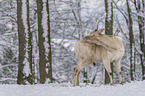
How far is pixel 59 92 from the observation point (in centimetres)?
607

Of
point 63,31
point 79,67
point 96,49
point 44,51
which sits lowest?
point 79,67

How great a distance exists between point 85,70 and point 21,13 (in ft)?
28.9

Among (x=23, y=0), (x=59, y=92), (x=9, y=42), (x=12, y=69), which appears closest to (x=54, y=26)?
(x=9, y=42)

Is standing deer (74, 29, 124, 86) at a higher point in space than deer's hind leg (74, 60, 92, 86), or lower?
higher

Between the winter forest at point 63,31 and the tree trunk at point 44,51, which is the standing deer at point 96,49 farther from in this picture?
the winter forest at point 63,31

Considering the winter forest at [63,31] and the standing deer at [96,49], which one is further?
the winter forest at [63,31]

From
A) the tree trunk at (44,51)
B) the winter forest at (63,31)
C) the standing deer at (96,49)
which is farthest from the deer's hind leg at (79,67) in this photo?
the winter forest at (63,31)

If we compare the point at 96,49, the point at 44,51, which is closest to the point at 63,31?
the point at 44,51

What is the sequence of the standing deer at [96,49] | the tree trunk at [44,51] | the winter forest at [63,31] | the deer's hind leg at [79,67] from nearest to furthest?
the standing deer at [96,49], the deer's hind leg at [79,67], the tree trunk at [44,51], the winter forest at [63,31]

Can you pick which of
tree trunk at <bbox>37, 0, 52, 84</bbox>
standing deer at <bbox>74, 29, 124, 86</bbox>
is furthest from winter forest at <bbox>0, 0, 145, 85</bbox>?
standing deer at <bbox>74, 29, 124, 86</bbox>

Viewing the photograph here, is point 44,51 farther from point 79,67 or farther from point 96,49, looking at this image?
point 96,49

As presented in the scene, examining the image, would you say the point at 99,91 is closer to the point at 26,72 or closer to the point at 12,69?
the point at 26,72

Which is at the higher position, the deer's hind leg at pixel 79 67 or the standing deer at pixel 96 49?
the standing deer at pixel 96 49

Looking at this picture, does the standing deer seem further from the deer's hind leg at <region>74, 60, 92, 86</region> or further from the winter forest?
the winter forest
